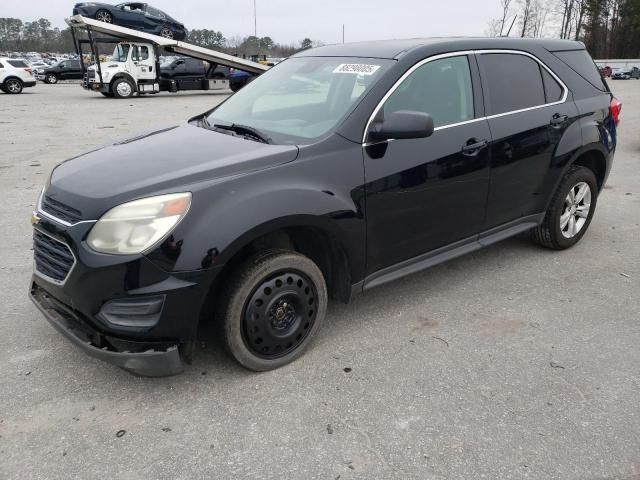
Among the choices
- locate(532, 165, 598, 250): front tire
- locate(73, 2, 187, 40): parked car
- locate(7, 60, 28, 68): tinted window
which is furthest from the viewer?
A: locate(7, 60, 28, 68): tinted window

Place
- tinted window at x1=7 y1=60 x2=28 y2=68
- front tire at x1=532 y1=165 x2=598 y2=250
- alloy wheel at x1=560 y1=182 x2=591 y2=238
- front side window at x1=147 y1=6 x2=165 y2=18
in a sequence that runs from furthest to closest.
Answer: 1. front side window at x1=147 y1=6 x2=165 y2=18
2. tinted window at x1=7 y1=60 x2=28 y2=68
3. alloy wheel at x1=560 y1=182 x2=591 y2=238
4. front tire at x1=532 y1=165 x2=598 y2=250

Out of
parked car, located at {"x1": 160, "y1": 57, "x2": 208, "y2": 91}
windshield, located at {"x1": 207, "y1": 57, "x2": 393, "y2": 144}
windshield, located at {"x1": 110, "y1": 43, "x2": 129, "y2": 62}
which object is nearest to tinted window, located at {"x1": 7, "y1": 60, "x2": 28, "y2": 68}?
windshield, located at {"x1": 110, "y1": 43, "x2": 129, "y2": 62}

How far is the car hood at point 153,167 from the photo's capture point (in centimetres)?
252

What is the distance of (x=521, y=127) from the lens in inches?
150

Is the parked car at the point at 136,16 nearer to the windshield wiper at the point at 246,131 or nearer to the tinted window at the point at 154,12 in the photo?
the tinted window at the point at 154,12

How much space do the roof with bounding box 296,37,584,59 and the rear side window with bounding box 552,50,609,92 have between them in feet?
0.62

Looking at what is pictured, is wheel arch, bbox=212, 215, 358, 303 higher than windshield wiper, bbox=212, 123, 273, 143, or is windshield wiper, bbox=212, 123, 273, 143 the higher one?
windshield wiper, bbox=212, 123, 273, 143

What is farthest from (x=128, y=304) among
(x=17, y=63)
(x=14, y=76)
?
(x=17, y=63)

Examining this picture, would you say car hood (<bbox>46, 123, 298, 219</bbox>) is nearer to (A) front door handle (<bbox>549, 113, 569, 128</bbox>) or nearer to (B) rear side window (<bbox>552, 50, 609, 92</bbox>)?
(A) front door handle (<bbox>549, 113, 569, 128</bbox>)

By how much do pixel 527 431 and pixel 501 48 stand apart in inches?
107

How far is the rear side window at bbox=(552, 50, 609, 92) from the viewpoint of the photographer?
14.4 ft

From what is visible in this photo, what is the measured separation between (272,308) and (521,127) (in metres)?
2.30

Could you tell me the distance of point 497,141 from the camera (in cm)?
364

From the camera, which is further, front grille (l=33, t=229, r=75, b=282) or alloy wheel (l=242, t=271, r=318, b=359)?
alloy wheel (l=242, t=271, r=318, b=359)
